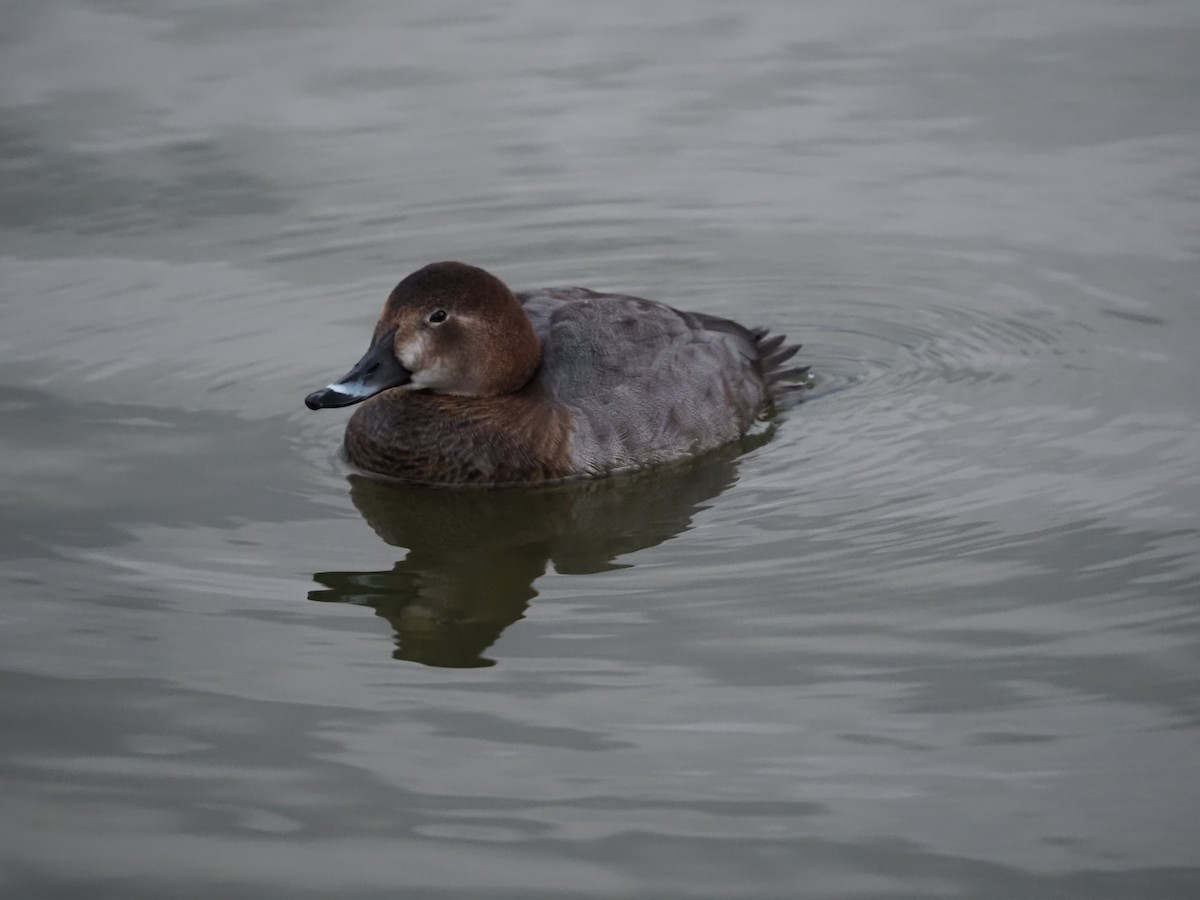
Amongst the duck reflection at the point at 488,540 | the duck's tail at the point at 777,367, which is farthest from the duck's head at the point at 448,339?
the duck's tail at the point at 777,367

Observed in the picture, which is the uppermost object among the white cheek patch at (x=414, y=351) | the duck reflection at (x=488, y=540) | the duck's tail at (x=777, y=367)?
the white cheek patch at (x=414, y=351)

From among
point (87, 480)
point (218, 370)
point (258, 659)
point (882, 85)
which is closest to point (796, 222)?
point (882, 85)

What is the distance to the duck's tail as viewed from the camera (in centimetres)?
870

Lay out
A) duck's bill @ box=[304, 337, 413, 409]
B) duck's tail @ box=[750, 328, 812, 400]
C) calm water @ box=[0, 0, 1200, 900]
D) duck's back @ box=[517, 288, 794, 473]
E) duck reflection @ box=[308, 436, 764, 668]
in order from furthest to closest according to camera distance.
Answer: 1. duck's tail @ box=[750, 328, 812, 400]
2. duck's back @ box=[517, 288, 794, 473]
3. duck's bill @ box=[304, 337, 413, 409]
4. duck reflection @ box=[308, 436, 764, 668]
5. calm water @ box=[0, 0, 1200, 900]

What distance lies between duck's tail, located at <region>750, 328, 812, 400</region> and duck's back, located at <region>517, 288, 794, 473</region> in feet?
0.73

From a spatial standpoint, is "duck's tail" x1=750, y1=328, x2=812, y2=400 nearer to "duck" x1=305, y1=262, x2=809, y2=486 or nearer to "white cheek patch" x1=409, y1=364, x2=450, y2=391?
"duck" x1=305, y1=262, x2=809, y2=486

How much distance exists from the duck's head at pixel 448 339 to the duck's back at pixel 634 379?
222 millimetres

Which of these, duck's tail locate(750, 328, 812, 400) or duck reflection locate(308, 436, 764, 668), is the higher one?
duck's tail locate(750, 328, 812, 400)

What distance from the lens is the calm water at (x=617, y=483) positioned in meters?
5.11

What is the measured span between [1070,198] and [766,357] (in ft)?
8.87

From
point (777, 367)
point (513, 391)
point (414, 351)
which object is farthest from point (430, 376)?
point (777, 367)

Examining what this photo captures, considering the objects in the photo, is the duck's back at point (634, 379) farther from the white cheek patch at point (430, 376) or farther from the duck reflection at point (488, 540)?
the white cheek patch at point (430, 376)

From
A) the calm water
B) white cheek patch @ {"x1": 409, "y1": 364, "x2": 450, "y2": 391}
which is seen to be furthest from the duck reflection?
white cheek patch @ {"x1": 409, "y1": 364, "x2": 450, "y2": 391}

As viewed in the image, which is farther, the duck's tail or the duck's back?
the duck's tail
